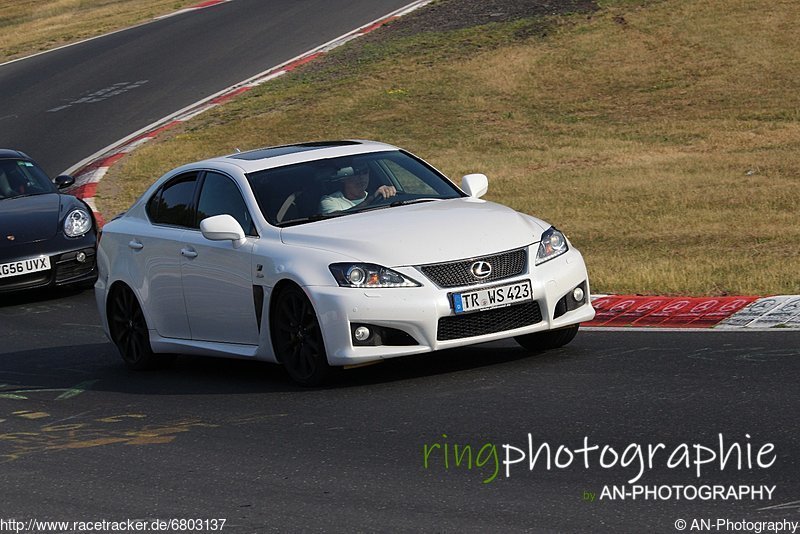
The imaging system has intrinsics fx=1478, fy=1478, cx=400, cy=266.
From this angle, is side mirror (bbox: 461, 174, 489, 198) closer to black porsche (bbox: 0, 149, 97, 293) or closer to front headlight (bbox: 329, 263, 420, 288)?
front headlight (bbox: 329, 263, 420, 288)

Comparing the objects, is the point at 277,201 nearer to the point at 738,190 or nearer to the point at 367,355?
the point at 367,355

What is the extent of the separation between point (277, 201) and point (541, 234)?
5.84 ft

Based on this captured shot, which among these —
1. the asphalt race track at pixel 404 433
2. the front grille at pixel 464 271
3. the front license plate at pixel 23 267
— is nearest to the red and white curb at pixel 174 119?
the front license plate at pixel 23 267

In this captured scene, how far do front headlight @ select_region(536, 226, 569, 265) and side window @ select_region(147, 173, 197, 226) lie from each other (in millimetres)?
2574

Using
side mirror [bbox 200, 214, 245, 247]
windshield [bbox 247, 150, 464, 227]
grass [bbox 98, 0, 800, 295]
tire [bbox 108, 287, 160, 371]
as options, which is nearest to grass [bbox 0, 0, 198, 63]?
grass [bbox 98, 0, 800, 295]

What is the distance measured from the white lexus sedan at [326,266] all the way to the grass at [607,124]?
2.73 metres

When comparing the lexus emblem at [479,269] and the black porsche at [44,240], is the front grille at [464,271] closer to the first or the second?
the lexus emblem at [479,269]

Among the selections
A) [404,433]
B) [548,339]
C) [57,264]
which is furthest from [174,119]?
[404,433]

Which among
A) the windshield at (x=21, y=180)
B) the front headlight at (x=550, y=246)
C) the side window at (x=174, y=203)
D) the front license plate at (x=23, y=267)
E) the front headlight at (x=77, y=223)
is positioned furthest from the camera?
the windshield at (x=21, y=180)

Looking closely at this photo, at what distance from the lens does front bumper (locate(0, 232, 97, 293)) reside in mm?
14234

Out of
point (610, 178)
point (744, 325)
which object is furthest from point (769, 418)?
point (610, 178)

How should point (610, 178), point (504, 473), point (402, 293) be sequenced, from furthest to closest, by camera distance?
point (610, 178) → point (402, 293) → point (504, 473)

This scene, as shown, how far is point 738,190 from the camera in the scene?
1819cm

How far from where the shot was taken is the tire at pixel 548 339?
963cm
